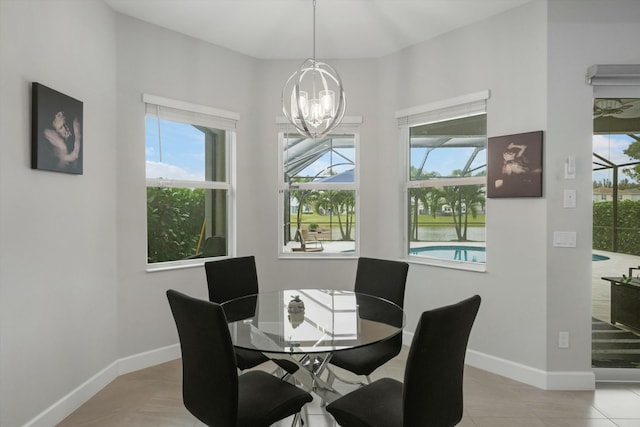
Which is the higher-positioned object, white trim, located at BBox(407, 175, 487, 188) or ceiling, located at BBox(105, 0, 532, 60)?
ceiling, located at BBox(105, 0, 532, 60)

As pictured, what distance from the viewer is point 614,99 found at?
296 centimetres

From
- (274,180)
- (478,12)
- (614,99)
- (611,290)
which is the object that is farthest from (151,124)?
(611,290)

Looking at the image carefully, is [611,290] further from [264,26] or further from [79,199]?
[79,199]

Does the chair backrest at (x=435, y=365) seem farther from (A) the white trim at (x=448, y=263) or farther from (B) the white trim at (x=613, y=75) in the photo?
(B) the white trim at (x=613, y=75)

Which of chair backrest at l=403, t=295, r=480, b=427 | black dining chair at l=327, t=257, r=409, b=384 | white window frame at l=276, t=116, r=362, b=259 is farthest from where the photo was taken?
white window frame at l=276, t=116, r=362, b=259

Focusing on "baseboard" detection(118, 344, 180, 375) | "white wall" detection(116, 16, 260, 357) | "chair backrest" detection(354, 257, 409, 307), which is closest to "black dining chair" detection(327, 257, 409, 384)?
"chair backrest" detection(354, 257, 409, 307)

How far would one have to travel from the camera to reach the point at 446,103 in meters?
3.49

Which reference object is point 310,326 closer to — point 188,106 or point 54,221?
point 54,221

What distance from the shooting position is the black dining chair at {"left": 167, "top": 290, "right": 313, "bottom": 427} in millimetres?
1586

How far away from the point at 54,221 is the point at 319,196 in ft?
7.92

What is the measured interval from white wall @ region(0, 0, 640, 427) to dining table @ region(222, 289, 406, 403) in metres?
1.12

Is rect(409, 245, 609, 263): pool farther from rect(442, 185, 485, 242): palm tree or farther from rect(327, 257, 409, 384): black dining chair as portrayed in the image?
rect(327, 257, 409, 384): black dining chair

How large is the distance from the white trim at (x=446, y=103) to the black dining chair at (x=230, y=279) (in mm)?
2094

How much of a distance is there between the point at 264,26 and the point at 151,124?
133 cm
